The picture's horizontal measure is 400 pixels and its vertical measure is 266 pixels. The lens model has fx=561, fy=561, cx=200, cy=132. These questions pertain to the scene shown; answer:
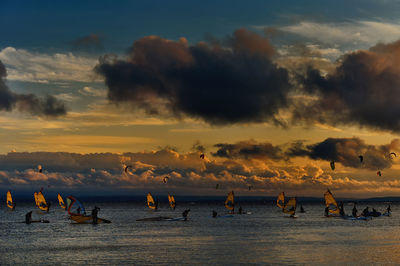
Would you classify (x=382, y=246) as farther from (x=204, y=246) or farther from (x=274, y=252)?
(x=204, y=246)

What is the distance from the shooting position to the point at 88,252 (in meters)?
61.4

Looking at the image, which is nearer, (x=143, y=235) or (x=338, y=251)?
(x=338, y=251)

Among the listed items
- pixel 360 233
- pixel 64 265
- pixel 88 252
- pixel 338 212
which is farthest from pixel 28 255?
pixel 338 212

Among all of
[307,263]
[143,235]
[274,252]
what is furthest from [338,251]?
[143,235]

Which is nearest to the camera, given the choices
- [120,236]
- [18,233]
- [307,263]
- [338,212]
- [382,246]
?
[307,263]

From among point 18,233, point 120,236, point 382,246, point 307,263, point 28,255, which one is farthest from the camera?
point 18,233

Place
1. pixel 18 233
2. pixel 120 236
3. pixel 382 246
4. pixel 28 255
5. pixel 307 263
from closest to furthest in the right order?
pixel 307 263 → pixel 28 255 → pixel 382 246 → pixel 120 236 → pixel 18 233

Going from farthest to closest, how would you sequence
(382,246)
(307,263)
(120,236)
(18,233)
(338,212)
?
1. (338,212)
2. (18,233)
3. (120,236)
4. (382,246)
5. (307,263)

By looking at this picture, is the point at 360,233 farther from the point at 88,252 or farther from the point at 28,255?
the point at 28,255

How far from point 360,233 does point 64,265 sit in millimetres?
50791

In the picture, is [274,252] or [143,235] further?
[143,235]

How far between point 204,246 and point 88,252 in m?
13.9

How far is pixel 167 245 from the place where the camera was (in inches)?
2699

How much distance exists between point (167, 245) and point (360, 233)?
110 feet
